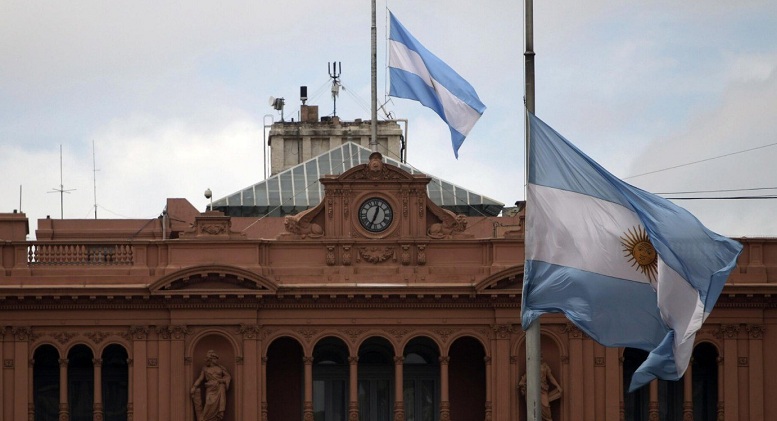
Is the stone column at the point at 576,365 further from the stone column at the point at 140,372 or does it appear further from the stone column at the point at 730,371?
the stone column at the point at 140,372

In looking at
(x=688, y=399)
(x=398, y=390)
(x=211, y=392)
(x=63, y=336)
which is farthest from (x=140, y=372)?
(x=688, y=399)

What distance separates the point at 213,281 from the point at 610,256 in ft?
101

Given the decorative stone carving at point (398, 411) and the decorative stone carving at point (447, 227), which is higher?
the decorative stone carving at point (447, 227)

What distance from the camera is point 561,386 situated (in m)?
71.4

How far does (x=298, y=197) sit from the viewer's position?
7944 cm

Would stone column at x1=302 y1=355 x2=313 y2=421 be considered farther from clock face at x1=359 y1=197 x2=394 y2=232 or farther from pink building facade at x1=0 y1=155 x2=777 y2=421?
clock face at x1=359 y1=197 x2=394 y2=232

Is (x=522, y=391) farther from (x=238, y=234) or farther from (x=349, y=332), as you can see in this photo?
(x=238, y=234)

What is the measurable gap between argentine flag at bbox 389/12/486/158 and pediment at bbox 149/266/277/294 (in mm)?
7956

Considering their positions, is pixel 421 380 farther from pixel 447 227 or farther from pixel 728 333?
pixel 728 333

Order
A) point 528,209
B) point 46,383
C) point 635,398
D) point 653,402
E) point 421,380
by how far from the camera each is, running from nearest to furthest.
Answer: point 528,209
point 46,383
point 653,402
point 421,380
point 635,398

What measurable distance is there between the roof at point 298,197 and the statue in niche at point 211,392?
30.8 ft

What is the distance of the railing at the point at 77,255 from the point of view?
234 feet

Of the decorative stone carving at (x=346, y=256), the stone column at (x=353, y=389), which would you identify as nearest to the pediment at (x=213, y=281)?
the decorative stone carving at (x=346, y=256)

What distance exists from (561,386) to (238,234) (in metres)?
11.8
